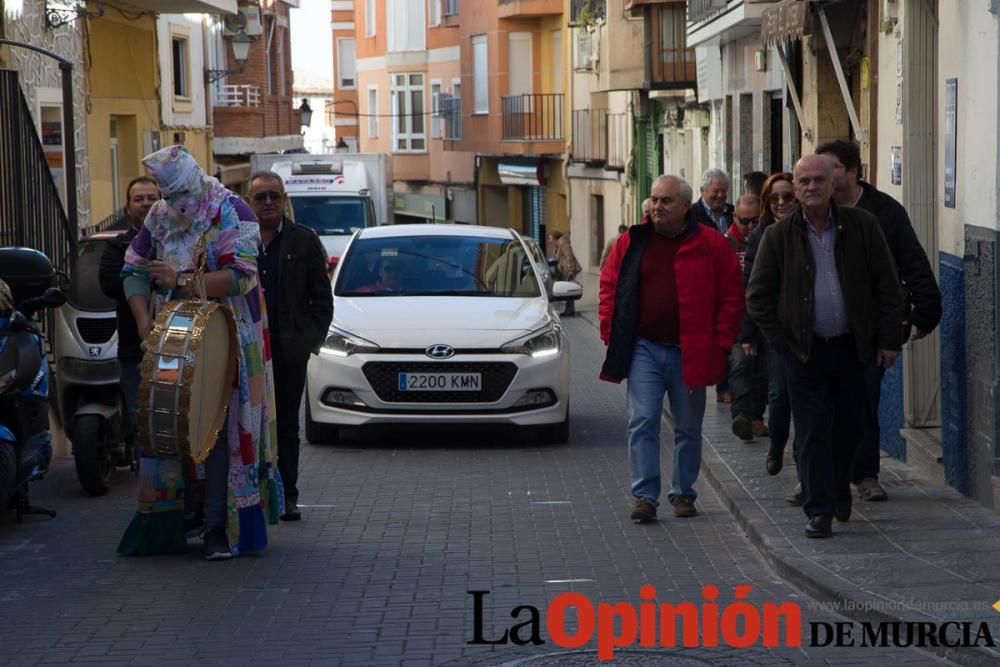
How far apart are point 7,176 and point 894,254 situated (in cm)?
703

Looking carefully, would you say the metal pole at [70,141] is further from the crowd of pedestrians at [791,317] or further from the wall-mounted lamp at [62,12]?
the wall-mounted lamp at [62,12]

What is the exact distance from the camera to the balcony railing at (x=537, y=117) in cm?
5006

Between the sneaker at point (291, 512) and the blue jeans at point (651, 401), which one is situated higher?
the blue jeans at point (651, 401)

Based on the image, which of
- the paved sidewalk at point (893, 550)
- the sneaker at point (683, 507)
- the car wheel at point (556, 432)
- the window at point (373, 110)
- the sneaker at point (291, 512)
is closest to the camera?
the paved sidewalk at point (893, 550)

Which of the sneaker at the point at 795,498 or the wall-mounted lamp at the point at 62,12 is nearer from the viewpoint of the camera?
the sneaker at the point at 795,498

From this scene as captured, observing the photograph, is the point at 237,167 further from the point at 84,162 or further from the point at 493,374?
the point at 493,374

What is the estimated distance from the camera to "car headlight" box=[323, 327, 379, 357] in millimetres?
13078

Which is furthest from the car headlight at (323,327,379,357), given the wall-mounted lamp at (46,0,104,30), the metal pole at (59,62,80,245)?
the wall-mounted lamp at (46,0,104,30)

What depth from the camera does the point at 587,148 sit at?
4662cm

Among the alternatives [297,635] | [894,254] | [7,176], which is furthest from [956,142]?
[7,176]

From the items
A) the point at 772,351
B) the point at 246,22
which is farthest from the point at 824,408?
the point at 246,22

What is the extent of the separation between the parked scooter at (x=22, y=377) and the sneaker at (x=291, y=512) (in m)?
1.40

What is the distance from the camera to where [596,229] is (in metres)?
47.6

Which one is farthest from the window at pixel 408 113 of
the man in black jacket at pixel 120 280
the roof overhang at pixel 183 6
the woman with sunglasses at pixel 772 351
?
the man in black jacket at pixel 120 280
